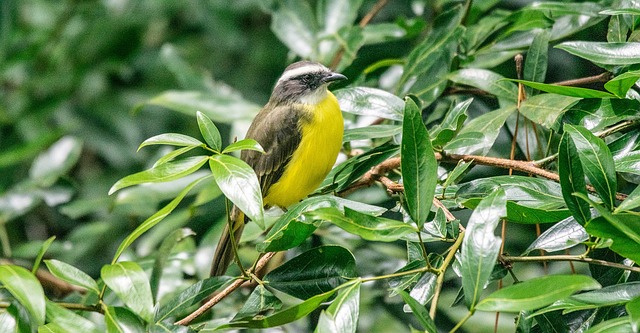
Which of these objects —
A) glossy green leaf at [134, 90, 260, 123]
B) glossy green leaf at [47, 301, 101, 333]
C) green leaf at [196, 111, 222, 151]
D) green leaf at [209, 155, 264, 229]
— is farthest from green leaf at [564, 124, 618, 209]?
glossy green leaf at [134, 90, 260, 123]

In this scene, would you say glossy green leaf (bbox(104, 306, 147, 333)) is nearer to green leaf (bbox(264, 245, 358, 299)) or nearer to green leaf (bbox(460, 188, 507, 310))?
green leaf (bbox(264, 245, 358, 299))

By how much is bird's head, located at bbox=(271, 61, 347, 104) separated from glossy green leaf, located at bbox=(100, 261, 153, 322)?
153cm

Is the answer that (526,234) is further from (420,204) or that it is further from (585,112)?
(420,204)

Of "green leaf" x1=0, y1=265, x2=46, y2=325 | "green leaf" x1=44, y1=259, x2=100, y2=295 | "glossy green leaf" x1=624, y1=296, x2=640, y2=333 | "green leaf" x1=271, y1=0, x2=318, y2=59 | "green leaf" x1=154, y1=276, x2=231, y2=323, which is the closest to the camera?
"glossy green leaf" x1=624, y1=296, x2=640, y2=333

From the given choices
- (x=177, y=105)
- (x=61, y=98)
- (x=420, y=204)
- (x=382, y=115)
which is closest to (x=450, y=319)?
(x=382, y=115)

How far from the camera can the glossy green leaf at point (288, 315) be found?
62.6 inches

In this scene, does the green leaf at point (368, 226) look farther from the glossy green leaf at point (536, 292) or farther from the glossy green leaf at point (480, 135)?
the glossy green leaf at point (480, 135)

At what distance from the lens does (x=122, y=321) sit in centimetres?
165

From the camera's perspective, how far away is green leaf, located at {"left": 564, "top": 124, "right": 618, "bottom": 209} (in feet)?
5.09

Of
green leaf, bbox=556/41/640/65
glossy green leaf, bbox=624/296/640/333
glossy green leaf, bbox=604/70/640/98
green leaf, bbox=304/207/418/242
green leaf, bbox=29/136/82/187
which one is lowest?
green leaf, bbox=29/136/82/187

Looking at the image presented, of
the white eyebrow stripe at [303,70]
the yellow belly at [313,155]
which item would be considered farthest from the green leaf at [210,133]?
the white eyebrow stripe at [303,70]

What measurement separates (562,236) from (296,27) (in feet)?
6.34

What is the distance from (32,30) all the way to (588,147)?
4.14 metres

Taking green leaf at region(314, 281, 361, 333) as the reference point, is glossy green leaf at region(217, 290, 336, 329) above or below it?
below
